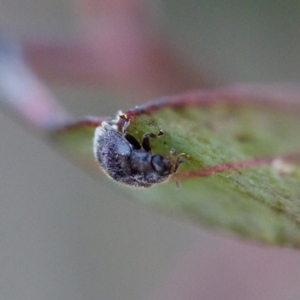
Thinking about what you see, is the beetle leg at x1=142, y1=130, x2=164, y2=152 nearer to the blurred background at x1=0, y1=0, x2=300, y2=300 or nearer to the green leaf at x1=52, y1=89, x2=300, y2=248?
the green leaf at x1=52, y1=89, x2=300, y2=248

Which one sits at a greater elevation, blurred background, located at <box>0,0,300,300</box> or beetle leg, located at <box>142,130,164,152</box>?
blurred background, located at <box>0,0,300,300</box>

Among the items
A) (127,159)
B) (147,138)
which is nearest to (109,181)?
(127,159)

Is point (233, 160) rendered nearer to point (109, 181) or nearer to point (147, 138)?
point (147, 138)

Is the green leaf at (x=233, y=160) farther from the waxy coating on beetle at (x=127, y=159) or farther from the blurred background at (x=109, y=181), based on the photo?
the blurred background at (x=109, y=181)

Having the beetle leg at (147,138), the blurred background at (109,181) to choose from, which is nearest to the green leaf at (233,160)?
the beetle leg at (147,138)

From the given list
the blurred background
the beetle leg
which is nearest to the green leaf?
the beetle leg

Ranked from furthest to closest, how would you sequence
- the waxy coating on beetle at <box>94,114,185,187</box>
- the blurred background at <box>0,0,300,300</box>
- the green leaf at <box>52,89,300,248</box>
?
the blurred background at <box>0,0,300,300</box> < the waxy coating on beetle at <box>94,114,185,187</box> < the green leaf at <box>52,89,300,248</box>

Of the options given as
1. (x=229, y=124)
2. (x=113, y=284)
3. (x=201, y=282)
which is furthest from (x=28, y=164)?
(x=229, y=124)
